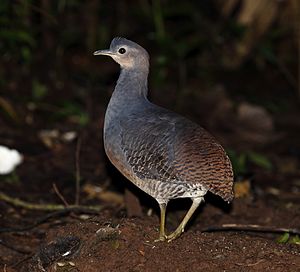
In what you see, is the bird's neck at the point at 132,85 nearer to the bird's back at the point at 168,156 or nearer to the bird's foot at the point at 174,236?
the bird's back at the point at 168,156

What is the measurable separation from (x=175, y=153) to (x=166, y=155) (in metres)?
0.06

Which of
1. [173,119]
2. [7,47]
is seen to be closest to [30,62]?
[7,47]

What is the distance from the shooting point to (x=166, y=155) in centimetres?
500

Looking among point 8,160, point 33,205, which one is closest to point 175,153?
point 33,205

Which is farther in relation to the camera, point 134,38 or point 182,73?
point 134,38

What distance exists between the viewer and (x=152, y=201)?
6.86 metres

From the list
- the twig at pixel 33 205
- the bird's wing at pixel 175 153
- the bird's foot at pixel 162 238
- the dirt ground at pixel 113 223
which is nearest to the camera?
the dirt ground at pixel 113 223

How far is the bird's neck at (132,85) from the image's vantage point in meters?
5.61

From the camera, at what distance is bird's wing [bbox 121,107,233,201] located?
4.91m

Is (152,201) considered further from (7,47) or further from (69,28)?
(69,28)

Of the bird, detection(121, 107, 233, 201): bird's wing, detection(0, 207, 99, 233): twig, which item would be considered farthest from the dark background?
detection(121, 107, 233, 201): bird's wing

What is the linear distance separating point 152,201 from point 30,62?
3.58 meters

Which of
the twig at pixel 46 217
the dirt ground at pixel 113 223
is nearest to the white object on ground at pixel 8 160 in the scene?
the dirt ground at pixel 113 223

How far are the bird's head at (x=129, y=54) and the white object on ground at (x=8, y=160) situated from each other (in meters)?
2.16
